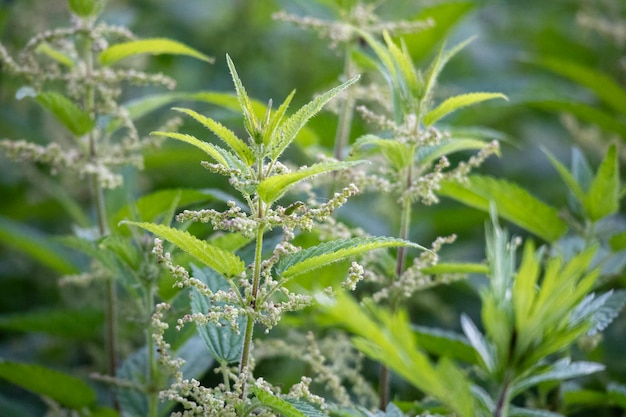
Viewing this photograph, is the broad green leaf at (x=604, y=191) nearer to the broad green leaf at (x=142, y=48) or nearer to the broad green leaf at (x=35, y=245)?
the broad green leaf at (x=142, y=48)

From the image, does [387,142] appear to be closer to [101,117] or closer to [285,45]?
[101,117]

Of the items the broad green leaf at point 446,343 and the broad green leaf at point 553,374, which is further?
the broad green leaf at point 446,343

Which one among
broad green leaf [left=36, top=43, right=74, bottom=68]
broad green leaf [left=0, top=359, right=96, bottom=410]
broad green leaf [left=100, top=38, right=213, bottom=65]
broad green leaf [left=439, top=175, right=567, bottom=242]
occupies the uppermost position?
broad green leaf [left=36, top=43, right=74, bottom=68]

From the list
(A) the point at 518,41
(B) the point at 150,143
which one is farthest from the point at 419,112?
(A) the point at 518,41

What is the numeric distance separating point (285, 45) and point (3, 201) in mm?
1219

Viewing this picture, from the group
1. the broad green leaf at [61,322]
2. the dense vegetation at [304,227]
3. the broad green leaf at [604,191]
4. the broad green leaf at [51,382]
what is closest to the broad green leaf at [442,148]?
the dense vegetation at [304,227]

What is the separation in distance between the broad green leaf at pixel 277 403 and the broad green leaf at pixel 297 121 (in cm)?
29

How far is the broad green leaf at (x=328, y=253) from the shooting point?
3.06 ft

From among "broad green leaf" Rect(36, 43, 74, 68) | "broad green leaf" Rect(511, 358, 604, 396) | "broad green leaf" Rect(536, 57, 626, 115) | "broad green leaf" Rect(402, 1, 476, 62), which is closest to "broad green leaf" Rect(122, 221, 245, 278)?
"broad green leaf" Rect(511, 358, 604, 396)

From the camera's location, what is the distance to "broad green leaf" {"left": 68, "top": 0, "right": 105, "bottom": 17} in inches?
55.8

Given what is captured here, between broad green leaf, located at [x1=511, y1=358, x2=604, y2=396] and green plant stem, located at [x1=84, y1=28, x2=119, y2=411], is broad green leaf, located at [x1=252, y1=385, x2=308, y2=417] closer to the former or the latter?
broad green leaf, located at [x1=511, y1=358, x2=604, y2=396]

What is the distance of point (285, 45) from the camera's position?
3049mm

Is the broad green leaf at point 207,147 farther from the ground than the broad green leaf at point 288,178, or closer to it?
farther from the ground

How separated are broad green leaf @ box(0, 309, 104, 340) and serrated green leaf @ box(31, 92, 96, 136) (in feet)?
1.50
